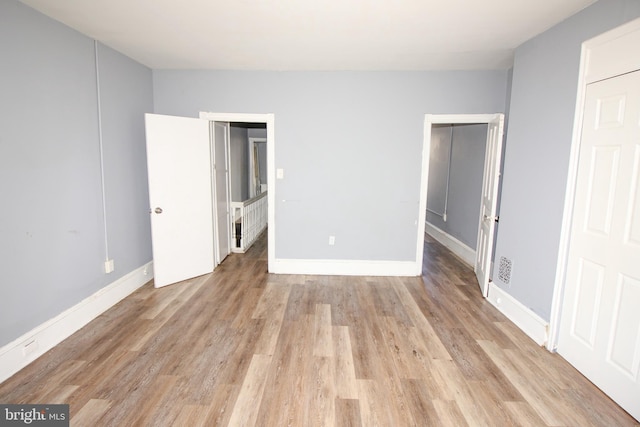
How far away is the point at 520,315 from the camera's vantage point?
9.57ft

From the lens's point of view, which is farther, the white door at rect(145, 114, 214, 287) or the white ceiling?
the white door at rect(145, 114, 214, 287)

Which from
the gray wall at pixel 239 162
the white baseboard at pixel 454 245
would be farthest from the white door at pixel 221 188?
the white baseboard at pixel 454 245

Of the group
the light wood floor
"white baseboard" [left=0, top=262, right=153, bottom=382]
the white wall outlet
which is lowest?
the light wood floor

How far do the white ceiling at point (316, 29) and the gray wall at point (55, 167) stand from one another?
0.30m

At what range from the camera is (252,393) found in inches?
80.7

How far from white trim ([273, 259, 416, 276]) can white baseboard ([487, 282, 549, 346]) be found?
109 cm

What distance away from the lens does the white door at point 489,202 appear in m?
3.44

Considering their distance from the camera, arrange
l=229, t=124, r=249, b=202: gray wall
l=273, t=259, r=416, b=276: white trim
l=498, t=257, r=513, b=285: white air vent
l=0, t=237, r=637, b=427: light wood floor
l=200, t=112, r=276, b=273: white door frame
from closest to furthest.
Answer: l=0, t=237, r=637, b=427: light wood floor < l=498, t=257, r=513, b=285: white air vent < l=200, t=112, r=276, b=273: white door frame < l=273, t=259, r=416, b=276: white trim < l=229, t=124, r=249, b=202: gray wall

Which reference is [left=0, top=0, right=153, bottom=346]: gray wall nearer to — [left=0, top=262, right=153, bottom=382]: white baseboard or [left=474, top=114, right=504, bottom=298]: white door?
[left=0, top=262, right=153, bottom=382]: white baseboard

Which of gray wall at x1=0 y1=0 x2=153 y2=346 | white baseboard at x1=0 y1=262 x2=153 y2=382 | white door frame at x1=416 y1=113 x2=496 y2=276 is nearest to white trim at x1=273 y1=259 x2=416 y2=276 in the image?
white door frame at x1=416 y1=113 x2=496 y2=276

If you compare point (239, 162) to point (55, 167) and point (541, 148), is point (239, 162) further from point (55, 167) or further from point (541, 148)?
point (541, 148)

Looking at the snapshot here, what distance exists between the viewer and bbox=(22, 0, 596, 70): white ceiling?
7.47 ft

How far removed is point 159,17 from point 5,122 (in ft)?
4.32

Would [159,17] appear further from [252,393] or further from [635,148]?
[635,148]
